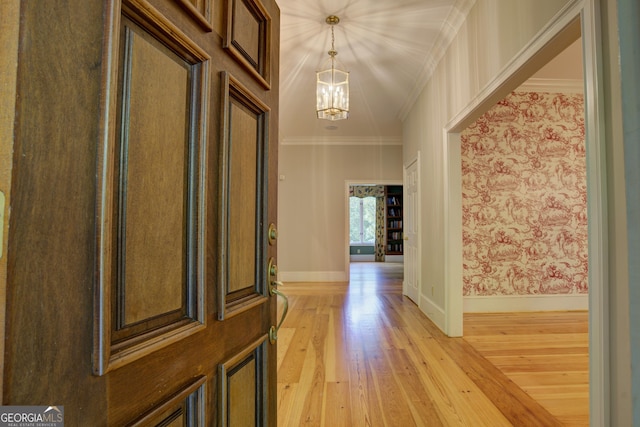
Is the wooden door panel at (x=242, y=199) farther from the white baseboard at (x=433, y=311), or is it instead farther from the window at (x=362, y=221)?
the window at (x=362, y=221)

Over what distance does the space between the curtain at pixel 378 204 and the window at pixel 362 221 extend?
302 mm

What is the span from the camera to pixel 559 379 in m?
2.41

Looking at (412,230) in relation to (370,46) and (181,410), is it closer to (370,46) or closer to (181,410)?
(370,46)

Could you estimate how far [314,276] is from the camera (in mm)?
7023

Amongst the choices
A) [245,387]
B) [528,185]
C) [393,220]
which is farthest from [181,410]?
[393,220]

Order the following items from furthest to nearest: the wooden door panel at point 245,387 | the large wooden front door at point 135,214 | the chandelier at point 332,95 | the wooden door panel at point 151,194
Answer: the chandelier at point 332,95 < the wooden door panel at point 245,387 < the wooden door panel at point 151,194 < the large wooden front door at point 135,214

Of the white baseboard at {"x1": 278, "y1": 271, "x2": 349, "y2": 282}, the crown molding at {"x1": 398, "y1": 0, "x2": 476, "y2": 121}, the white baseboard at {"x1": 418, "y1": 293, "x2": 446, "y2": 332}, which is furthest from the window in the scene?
the white baseboard at {"x1": 418, "y1": 293, "x2": 446, "y2": 332}

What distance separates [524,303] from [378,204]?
26.5ft

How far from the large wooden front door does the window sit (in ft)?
38.4

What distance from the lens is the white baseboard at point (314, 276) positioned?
7.00 m

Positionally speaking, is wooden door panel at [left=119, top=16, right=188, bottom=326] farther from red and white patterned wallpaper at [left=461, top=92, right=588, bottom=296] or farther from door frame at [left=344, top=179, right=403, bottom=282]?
door frame at [left=344, top=179, right=403, bottom=282]

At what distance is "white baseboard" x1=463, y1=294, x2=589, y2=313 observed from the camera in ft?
14.2

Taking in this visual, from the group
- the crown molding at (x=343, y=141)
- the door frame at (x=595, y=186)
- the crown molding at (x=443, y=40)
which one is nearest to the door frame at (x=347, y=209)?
the crown molding at (x=343, y=141)

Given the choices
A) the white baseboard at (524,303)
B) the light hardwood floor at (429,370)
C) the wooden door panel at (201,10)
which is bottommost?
the light hardwood floor at (429,370)
